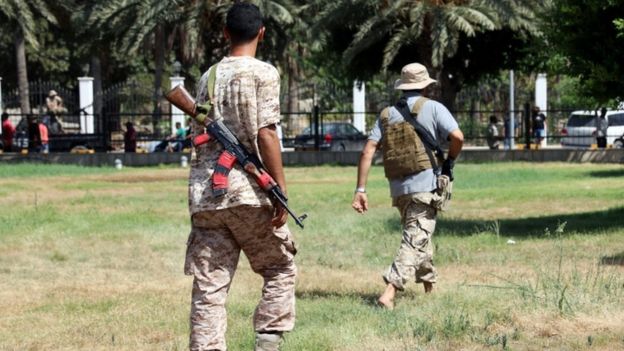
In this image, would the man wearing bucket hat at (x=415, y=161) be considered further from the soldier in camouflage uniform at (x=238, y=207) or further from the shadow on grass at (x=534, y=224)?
the shadow on grass at (x=534, y=224)

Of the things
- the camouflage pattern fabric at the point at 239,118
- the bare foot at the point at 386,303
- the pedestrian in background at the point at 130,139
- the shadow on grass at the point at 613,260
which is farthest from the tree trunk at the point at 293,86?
the camouflage pattern fabric at the point at 239,118

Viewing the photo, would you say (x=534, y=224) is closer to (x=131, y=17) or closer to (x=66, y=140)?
(x=131, y=17)

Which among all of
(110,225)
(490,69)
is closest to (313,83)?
(490,69)

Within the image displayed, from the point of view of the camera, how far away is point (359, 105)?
46656 millimetres

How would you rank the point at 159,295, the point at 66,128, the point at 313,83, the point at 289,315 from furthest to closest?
the point at 66,128, the point at 313,83, the point at 159,295, the point at 289,315

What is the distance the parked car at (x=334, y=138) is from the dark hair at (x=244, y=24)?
3450 cm

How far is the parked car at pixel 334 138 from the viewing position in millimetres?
41594

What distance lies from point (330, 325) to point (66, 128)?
37.5 m

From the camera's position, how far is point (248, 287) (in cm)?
1089

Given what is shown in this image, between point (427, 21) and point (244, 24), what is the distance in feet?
97.6

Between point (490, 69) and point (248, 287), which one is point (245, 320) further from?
point (490, 69)

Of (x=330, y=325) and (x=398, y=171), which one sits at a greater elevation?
(x=398, y=171)

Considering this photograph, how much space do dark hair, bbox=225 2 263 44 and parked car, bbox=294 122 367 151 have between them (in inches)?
1358

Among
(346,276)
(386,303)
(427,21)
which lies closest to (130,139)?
(427,21)
